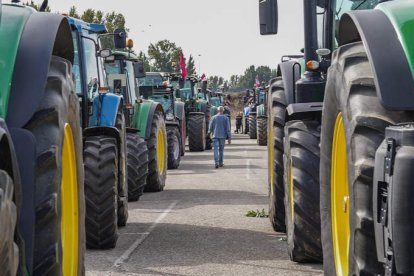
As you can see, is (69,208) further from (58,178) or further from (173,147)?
(173,147)

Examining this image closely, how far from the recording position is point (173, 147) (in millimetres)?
19703

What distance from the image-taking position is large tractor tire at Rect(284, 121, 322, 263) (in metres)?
6.92

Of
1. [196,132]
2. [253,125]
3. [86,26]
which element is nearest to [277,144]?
[86,26]

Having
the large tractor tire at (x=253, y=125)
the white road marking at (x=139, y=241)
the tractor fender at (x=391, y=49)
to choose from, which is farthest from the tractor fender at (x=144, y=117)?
the large tractor tire at (x=253, y=125)

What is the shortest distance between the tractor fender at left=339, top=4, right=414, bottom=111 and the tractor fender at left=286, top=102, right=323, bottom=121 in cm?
256

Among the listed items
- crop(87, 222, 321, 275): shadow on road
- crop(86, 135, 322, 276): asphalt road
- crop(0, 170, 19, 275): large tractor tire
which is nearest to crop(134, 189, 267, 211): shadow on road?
crop(86, 135, 322, 276): asphalt road

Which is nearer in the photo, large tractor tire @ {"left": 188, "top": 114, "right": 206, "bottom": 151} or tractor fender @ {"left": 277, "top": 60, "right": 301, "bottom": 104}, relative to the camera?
tractor fender @ {"left": 277, "top": 60, "right": 301, "bottom": 104}

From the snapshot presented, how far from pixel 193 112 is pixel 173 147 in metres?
6.67

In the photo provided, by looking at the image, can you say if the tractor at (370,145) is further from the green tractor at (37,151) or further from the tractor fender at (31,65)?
the tractor fender at (31,65)

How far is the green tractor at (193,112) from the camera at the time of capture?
25531 millimetres

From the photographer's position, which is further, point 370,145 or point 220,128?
point 220,128

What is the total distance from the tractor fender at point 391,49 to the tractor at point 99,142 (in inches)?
167

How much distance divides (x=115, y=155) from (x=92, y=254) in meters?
1.02

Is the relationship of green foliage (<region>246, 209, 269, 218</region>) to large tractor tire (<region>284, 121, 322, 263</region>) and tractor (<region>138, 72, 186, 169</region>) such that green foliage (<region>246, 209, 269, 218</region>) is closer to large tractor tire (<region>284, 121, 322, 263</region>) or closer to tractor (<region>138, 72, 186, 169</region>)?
large tractor tire (<region>284, 121, 322, 263</region>)
